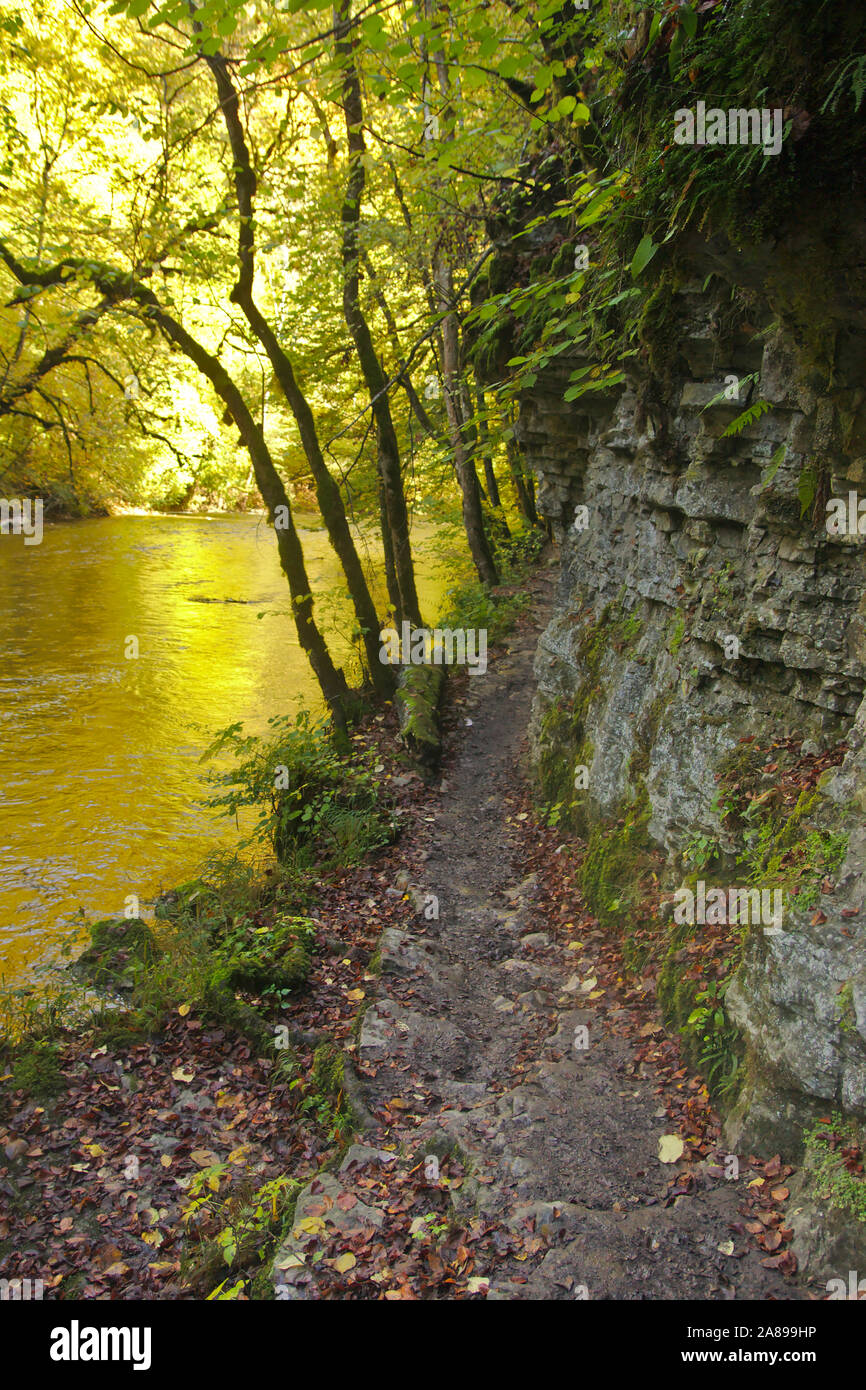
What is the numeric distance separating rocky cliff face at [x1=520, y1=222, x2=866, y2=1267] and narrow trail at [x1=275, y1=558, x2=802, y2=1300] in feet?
1.91

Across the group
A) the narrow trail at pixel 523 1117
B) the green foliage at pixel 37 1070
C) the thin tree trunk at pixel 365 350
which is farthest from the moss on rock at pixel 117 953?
the thin tree trunk at pixel 365 350

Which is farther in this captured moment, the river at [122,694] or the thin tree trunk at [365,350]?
the thin tree trunk at [365,350]

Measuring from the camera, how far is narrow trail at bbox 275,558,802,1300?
386cm

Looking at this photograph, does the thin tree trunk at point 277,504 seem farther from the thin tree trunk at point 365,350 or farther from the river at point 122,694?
the thin tree trunk at point 365,350

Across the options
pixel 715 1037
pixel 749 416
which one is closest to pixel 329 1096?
pixel 715 1037

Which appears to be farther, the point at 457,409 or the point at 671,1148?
the point at 457,409

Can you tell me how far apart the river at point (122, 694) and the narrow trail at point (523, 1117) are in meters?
4.12

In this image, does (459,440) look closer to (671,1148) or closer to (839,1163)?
(671,1148)

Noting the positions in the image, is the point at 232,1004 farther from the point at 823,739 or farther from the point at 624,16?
the point at 624,16

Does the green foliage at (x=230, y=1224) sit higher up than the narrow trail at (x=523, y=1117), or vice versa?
the narrow trail at (x=523, y=1117)

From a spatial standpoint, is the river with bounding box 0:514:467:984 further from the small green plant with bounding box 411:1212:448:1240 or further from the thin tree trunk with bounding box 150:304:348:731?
the small green plant with bounding box 411:1212:448:1240

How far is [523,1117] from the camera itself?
16.3 ft

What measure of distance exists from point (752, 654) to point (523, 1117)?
10.5ft

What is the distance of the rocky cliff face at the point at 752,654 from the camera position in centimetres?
389
